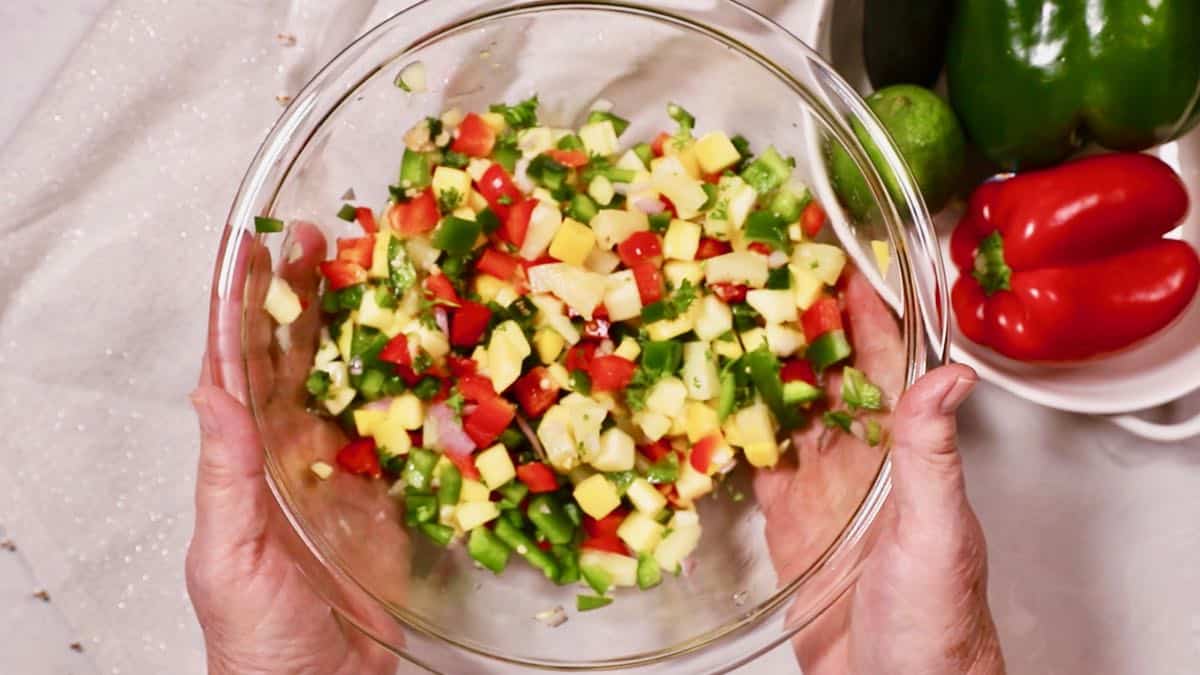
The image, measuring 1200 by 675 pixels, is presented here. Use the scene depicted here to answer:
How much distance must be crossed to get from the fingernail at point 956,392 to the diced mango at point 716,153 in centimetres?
39

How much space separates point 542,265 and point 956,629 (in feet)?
2.03

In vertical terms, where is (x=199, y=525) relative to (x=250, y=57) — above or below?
below

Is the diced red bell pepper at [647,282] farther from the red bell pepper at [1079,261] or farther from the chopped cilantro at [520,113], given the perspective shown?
the red bell pepper at [1079,261]

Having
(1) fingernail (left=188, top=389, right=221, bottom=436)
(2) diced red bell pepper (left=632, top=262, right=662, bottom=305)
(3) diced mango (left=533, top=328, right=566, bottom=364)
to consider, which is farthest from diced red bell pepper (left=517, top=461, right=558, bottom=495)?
(1) fingernail (left=188, top=389, right=221, bottom=436)

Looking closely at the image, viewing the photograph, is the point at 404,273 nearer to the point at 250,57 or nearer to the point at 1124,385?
the point at 250,57

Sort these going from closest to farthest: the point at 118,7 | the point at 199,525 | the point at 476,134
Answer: the point at 199,525 → the point at 476,134 → the point at 118,7

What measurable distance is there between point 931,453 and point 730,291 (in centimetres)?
31

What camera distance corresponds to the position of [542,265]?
4.19ft

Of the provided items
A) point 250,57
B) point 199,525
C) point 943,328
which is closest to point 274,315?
point 199,525

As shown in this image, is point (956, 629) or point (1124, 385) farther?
point (1124, 385)

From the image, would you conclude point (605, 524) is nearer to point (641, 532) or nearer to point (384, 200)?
point (641, 532)

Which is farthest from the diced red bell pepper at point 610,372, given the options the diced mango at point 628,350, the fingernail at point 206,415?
the fingernail at point 206,415

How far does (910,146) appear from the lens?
1.28 m

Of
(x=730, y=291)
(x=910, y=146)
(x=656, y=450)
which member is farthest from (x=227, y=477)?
(x=910, y=146)
